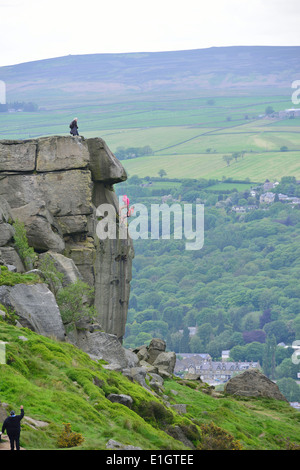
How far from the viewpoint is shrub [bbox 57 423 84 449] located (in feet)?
102

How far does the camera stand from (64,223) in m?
60.6

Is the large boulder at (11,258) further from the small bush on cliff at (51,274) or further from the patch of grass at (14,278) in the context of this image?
the patch of grass at (14,278)

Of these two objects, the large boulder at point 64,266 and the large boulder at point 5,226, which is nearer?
the large boulder at point 5,226

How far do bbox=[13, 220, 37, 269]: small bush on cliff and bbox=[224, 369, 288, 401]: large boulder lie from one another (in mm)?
23059

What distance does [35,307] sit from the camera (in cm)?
4594

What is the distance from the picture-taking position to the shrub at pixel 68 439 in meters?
31.1

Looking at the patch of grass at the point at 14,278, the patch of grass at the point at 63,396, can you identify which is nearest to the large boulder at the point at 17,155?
the patch of grass at the point at 14,278

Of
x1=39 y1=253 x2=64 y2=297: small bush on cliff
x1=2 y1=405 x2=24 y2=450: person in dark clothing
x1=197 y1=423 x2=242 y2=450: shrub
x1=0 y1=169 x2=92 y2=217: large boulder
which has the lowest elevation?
x1=197 y1=423 x2=242 y2=450: shrub

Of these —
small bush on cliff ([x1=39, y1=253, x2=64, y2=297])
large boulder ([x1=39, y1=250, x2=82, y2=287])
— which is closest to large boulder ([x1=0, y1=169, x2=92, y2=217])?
large boulder ([x1=39, y1=250, x2=82, y2=287])

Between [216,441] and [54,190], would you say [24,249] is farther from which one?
[216,441]

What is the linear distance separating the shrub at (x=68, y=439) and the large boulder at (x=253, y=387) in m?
38.0

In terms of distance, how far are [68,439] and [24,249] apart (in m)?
23.1

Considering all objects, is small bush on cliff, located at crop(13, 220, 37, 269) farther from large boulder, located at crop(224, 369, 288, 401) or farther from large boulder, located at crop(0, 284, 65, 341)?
large boulder, located at crop(224, 369, 288, 401)

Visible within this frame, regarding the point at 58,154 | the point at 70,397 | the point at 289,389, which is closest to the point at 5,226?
the point at 58,154
